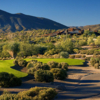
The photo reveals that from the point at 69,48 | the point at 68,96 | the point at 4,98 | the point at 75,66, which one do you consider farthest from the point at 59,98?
the point at 69,48

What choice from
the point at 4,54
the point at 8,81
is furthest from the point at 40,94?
the point at 4,54

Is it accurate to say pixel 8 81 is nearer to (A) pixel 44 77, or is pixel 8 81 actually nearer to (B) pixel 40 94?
(A) pixel 44 77

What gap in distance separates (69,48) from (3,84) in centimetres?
3332

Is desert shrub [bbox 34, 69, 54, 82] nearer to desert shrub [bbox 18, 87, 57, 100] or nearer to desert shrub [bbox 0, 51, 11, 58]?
desert shrub [bbox 18, 87, 57, 100]

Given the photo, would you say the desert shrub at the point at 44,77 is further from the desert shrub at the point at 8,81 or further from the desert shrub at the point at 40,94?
the desert shrub at the point at 40,94

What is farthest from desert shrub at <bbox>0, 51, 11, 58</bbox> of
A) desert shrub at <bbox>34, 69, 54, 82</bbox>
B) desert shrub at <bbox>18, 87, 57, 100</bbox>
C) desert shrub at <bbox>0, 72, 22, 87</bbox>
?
desert shrub at <bbox>18, 87, 57, 100</bbox>

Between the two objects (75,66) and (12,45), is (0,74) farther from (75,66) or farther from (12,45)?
(12,45)

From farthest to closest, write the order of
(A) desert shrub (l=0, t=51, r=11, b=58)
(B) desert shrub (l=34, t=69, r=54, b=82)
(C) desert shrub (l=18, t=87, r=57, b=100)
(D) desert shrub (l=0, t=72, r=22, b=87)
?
(A) desert shrub (l=0, t=51, r=11, b=58)
(B) desert shrub (l=34, t=69, r=54, b=82)
(D) desert shrub (l=0, t=72, r=22, b=87)
(C) desert shrub (l=18, t=87, r=57, b=100)

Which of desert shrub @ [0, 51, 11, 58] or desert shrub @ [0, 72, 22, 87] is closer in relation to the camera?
desert shrub @ [0, 72, 22, 87]

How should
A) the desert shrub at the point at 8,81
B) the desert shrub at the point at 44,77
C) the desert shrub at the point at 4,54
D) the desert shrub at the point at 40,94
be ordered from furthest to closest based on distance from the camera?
the desert shrub at the point at 4,54, the desert shrub at the point at 44,77, the desert shrub at the point at 8,81, the desert shrub at the point at 40,94

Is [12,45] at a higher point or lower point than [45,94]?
higher

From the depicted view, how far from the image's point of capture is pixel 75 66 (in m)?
21.3

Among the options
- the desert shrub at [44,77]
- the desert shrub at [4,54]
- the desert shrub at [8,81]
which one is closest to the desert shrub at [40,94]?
the desert shrub at [8,81]

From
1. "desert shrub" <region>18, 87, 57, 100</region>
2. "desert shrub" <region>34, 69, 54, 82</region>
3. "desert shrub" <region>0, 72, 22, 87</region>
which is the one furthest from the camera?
"desert shrub" <region>34, 69, 54, 82</region>
